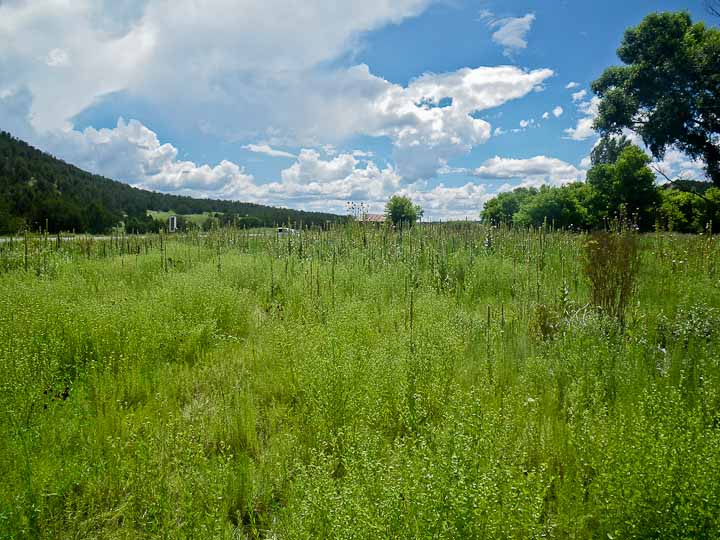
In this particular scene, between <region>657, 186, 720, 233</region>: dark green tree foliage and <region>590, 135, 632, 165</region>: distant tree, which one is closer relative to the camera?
<region>657, 186, 720, 233</region>: dark green tree foliage

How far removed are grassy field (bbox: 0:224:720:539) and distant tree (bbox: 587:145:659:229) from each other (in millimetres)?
24935

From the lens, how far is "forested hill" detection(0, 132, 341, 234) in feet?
210

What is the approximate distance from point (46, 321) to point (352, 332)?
3.41 meters

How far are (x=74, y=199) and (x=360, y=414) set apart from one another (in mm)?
101723

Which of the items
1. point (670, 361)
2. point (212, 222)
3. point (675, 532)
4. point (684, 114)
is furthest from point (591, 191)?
point (675, 532)

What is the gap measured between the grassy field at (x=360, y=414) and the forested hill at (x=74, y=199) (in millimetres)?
52045

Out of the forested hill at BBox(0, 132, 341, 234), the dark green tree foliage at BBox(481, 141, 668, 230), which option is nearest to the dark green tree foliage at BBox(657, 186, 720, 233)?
the dark green tree foliage at BBox(481, 141, 668, 230)

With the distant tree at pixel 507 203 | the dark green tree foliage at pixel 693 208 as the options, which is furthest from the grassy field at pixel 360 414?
the distant tree at pixel 507 203

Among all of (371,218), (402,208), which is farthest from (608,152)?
(371,218)

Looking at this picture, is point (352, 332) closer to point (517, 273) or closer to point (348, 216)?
point (517, 273)

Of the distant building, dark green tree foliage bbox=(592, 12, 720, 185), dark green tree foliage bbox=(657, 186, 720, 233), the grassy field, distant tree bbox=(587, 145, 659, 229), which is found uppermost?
dark green tree foliage bbox=(592, 12, 720, 185)

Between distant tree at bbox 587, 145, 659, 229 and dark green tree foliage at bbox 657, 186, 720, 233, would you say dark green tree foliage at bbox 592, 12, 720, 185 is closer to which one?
dark green tree foliage at bbox 657, 186, 720, 233

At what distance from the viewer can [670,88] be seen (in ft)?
69.4

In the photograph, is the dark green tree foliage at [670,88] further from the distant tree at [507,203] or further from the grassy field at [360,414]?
the distant tree at [507,203]
